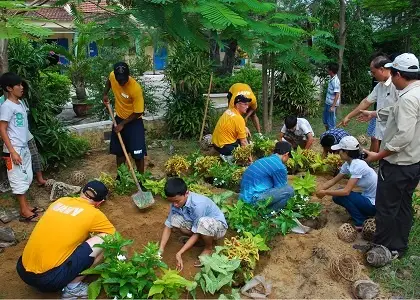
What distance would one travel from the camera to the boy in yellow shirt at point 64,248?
10.8 ft

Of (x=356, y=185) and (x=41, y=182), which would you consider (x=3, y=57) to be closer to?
(x=41, y=182)

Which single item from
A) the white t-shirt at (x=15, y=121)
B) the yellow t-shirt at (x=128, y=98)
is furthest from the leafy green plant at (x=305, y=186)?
the white t-shirt at (x=15, y=121)

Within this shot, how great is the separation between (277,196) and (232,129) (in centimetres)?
197

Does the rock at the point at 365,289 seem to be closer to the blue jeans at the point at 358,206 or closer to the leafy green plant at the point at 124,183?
→ the blue jeans at the point at 358,206

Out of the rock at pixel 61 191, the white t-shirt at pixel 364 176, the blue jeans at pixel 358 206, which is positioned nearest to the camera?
the white t-shirt at pixel 364 176

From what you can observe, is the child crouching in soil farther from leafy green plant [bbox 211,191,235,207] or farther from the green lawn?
the green lawn

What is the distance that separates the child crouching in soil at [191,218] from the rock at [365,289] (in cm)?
130

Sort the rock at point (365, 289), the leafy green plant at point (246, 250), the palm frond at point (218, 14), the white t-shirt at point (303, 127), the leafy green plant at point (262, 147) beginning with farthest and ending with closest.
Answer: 1. the leafy green plant at point (262, 147)
2. the white t-shirt at point (303, 127)
3. the leafy green plant at point (246, 250)
4. the rock at point (365, 289)
5. the palm frond at point (218, 14)

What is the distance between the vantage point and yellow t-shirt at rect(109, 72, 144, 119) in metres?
5.52

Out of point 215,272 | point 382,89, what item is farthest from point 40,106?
point 382,89

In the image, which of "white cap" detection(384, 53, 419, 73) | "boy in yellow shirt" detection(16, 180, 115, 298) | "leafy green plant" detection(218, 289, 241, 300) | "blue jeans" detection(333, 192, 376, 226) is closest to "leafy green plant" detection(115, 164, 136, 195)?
"boy in yellow shirt" detection(16, 180, 115, 298)

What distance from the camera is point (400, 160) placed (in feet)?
12.3

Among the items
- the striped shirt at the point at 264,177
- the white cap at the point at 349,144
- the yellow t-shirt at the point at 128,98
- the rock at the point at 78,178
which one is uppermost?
the yellow t-shirt at the point at 128,98

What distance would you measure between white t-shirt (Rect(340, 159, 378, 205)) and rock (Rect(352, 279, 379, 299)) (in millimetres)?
1168
